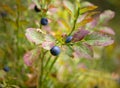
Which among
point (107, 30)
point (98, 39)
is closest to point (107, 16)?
point (107, 30)

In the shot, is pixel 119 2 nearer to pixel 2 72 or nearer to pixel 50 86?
pixel 50 86

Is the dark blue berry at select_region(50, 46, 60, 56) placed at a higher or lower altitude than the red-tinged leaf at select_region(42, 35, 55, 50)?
lower

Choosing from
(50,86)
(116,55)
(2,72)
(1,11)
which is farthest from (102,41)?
(116,55)

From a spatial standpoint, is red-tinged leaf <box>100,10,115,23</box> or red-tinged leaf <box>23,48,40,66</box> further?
red-tinged leaf <box>100,10,115,23</box>

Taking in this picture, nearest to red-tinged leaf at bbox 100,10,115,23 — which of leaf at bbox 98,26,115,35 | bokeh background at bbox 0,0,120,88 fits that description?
leaf at bbox 98,26,115,35

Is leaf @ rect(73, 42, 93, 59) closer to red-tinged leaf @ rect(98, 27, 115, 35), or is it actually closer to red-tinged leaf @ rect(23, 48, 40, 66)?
red-tinged leaf @ rect(23, 48, 40, 66)

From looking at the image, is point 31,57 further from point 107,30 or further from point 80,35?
point 107,30
